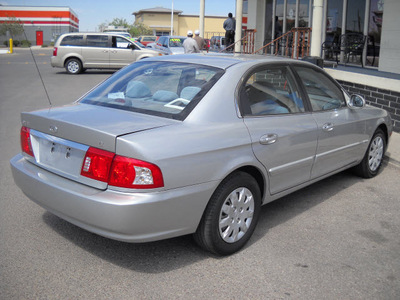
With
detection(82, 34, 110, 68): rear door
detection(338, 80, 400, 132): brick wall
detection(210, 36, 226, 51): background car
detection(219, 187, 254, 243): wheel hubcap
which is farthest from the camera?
detection(210, 36, 226, 51): background car

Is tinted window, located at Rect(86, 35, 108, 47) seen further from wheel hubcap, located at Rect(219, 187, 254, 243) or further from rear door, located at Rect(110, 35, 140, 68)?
wheel hubcap, located at Rect(219, 187, 254, 243)

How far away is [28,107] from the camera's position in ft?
36.8

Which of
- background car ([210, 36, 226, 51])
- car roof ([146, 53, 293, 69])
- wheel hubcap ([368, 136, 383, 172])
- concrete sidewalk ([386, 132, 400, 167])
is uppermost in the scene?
background car ([210, 36, 226, 51])

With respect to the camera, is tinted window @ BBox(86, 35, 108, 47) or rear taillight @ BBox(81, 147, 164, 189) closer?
rear taillight @ BBox(81, 147, 164, 189)

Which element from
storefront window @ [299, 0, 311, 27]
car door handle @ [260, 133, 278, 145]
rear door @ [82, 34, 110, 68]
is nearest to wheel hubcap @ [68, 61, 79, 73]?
rear door @ [82, 34, 110, 68]

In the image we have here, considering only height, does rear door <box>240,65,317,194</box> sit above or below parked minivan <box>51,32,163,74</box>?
below

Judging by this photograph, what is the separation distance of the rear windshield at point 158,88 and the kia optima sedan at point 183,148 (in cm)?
1

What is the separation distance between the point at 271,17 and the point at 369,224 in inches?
679

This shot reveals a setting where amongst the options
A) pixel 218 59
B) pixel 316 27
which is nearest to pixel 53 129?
pixel 218 59

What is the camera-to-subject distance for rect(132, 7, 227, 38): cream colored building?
3401 inches

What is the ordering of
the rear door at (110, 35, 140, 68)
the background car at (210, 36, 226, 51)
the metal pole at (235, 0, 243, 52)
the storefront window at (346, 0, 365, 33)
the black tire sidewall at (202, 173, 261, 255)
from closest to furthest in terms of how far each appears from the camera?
the black tire sidewall at (202, 173, 261, 255), the storefront window at (346, 0, 365, 33), the metal pole at (235, 0, 243, 52), the rear door at (110, 35, 140, 68), the background car at (210, 36, 226, 51)

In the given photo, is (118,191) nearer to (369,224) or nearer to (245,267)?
(245,267)

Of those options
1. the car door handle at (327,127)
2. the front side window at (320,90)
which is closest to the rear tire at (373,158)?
the front side window at (320,90)

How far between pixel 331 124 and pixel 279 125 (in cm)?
94
